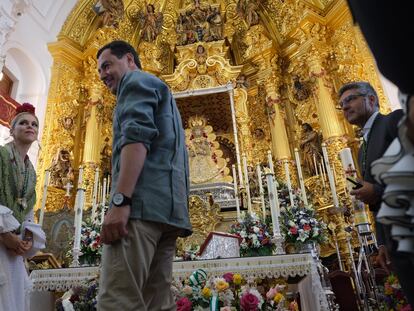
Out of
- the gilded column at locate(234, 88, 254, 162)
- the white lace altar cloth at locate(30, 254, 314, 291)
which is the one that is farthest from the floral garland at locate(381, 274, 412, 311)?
the gilded column at locate(234, 88, 254, 162)

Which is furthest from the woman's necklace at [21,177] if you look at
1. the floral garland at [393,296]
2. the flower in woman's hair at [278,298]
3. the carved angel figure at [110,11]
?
the carved angel figure at [110,11]

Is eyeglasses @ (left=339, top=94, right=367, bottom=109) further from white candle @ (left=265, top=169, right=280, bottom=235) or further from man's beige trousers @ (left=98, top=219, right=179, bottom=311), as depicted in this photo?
man's beige trousers @ (left=98, top=219, right=179, bottom=311)

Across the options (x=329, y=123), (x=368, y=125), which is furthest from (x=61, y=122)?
(x=368, y=125)

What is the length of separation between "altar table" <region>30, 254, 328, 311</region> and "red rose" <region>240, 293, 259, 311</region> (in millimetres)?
281

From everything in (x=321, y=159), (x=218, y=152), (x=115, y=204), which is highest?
(x=218, y=152)

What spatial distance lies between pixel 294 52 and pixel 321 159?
91.3 inches

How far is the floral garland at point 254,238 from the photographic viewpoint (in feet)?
8.80

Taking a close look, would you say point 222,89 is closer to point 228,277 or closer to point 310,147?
point 310,147

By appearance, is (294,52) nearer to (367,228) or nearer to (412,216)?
(367,228)

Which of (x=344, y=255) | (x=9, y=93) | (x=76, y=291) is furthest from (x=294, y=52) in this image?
(x=76, y=291)

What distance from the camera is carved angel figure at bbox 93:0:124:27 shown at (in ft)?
24.0

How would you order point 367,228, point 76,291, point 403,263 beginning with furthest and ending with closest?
point 76,291
point 367,228
point 403,263

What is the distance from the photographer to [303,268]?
2.02m

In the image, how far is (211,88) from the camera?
6.60m
